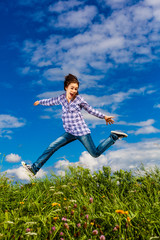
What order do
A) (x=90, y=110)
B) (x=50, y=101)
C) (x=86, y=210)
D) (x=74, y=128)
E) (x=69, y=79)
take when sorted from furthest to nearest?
(x=50, y=101) < (x=69, y=79) < (x=90, y=110) < (x=74, y=128) < (x=86, y=210)

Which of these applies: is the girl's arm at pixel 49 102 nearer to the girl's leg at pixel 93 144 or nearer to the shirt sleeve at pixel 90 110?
the shirt sleeve at pixel 90 110

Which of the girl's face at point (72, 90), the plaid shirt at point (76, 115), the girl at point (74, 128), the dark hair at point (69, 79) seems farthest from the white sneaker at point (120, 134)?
the dark hair at point (69, 79)

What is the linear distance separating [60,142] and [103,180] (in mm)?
1696

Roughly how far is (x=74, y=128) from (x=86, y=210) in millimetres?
3198

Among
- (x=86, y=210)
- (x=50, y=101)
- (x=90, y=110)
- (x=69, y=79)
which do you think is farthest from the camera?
(x=50, y=101)

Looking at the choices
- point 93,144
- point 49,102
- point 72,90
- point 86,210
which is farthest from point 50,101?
point 86,210

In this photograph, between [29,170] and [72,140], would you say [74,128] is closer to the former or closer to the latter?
[72,140]

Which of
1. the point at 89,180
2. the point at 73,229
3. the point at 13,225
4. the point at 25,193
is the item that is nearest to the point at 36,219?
the point at 13,225

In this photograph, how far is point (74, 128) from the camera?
6562 mm

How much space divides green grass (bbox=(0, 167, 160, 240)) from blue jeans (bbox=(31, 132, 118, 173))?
0.64 metres

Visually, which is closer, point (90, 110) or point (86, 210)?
point (86, 210)

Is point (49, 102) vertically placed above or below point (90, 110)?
above

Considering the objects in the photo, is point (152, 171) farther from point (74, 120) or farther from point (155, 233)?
point (155, 233)

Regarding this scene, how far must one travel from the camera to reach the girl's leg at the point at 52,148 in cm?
673
